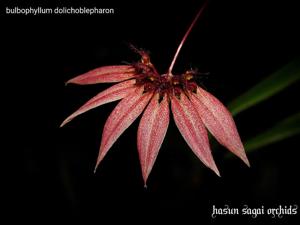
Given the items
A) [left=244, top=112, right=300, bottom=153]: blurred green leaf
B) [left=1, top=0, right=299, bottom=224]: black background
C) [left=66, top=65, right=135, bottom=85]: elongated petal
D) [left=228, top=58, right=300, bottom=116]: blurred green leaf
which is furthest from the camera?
[left=1, top=0, right=299, bottom=224]: black background

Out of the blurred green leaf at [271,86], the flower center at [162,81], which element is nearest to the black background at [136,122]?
the blurred green leaf at [271,86]

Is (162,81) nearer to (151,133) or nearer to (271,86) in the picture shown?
(151,133)

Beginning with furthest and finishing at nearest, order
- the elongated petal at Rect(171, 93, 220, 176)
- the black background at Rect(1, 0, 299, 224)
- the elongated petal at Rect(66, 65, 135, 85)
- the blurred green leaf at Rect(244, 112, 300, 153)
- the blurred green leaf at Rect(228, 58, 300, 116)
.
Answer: the black background at Rect(1, 0, 299, 224) → the blurred green leaf at Rect(244, 112, 300, 153) → the blurred green leaf at Rect(228, 58, 300, 116) → the elongated petal at Rect(66, 65, 135, 85) → the elongated petal at Rect(171, 93, 220, 176)

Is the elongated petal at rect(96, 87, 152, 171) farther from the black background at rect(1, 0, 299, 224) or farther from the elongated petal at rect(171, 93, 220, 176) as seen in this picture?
the black background at rect(1, 0, 299, 224)

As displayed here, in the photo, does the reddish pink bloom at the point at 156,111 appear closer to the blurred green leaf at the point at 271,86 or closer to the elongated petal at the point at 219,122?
the elongated petal at the point at 219,122

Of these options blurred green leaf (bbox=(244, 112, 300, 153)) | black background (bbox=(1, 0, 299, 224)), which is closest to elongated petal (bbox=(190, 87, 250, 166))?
blurred green leaf (bbox=(244, 112, 300, 153))

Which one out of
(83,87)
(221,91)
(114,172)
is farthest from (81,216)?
(221,91)

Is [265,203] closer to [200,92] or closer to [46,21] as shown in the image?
[200,92]
